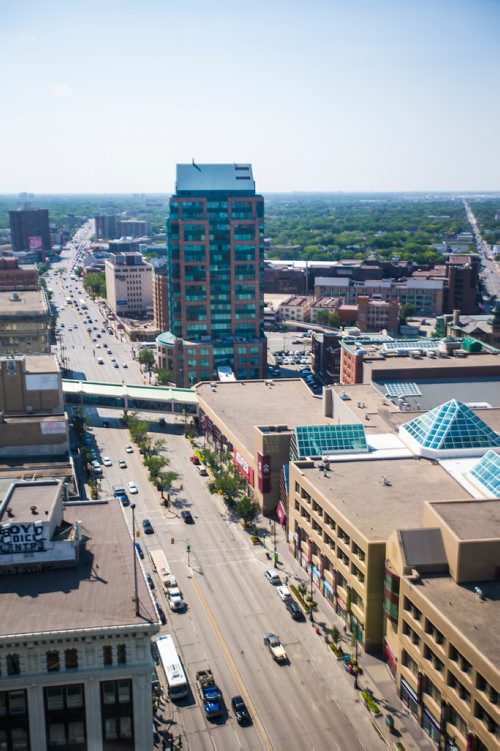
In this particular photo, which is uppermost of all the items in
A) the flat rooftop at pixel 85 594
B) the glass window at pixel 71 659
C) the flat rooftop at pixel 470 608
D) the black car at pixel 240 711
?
the flat rooftop at pixel 85 594

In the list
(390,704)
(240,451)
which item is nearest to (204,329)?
(240,451)

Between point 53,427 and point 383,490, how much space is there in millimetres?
46514

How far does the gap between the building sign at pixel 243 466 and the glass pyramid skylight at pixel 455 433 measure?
84.1ft

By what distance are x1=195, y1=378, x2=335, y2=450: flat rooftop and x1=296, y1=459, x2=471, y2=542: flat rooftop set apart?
2516 cm

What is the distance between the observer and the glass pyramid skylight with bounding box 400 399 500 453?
4141 inches

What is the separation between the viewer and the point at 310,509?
317ft

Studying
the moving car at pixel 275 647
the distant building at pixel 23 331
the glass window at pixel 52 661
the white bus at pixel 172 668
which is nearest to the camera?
the glass window at pixel 52 661

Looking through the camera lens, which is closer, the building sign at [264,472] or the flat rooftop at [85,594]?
the flat rooftop at [85,594]

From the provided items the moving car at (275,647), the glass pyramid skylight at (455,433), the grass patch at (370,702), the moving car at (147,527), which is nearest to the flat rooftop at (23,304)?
the moving car at (147,527)

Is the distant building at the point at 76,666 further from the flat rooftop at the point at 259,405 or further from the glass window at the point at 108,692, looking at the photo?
the flat rooftop at the point at 259,405

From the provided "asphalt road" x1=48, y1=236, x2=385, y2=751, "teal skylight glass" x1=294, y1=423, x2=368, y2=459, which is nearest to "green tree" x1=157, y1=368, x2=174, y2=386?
"asphalt road" x1=48, y1=236, x2=385, y2=751

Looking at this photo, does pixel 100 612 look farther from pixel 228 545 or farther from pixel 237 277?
pixel 237 277

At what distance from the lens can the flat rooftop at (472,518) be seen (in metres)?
74.4

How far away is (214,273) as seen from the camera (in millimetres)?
182375
